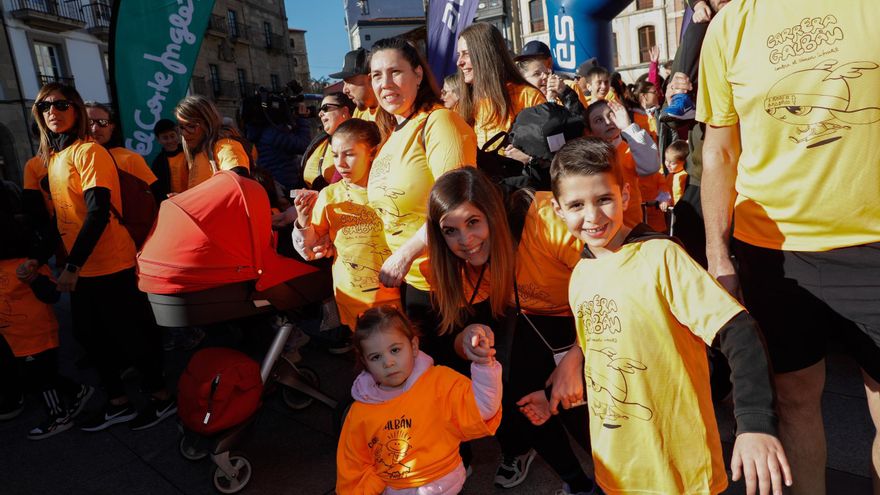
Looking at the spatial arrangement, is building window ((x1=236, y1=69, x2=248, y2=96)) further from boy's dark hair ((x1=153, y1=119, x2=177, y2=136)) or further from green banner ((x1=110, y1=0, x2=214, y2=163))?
boy's dark hair ((x1=153, y1=119, x2=177, y2=136))

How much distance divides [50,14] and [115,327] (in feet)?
70.7

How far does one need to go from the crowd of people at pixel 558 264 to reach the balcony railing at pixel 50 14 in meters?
19.9

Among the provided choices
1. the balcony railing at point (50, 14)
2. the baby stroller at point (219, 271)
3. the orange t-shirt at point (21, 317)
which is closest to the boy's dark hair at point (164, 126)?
the orange t-shirt at point (21, 317)

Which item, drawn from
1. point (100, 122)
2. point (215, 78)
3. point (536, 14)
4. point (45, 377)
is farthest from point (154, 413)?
point (536, 14)

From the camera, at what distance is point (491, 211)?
2037mm

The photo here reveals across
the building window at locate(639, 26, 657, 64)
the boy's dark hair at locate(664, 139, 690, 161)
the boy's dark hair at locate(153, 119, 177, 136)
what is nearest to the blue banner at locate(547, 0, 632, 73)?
the boy's dark hair at locate(664, 139, 690, 161)

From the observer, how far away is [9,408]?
A: 145 inches

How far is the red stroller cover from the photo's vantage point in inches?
90.2

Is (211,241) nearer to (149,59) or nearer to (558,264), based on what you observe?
(558,264)

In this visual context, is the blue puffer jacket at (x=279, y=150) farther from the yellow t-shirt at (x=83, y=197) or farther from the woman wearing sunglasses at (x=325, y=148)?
the yellow t-shirt at (x=83, y=197)

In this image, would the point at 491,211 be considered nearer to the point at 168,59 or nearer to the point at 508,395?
the point at 508,395

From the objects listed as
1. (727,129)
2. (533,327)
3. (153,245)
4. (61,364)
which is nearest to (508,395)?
(533,327)

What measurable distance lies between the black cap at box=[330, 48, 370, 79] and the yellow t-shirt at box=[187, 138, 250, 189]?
32.1 inches

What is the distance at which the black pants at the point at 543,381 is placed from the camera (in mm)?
2146
